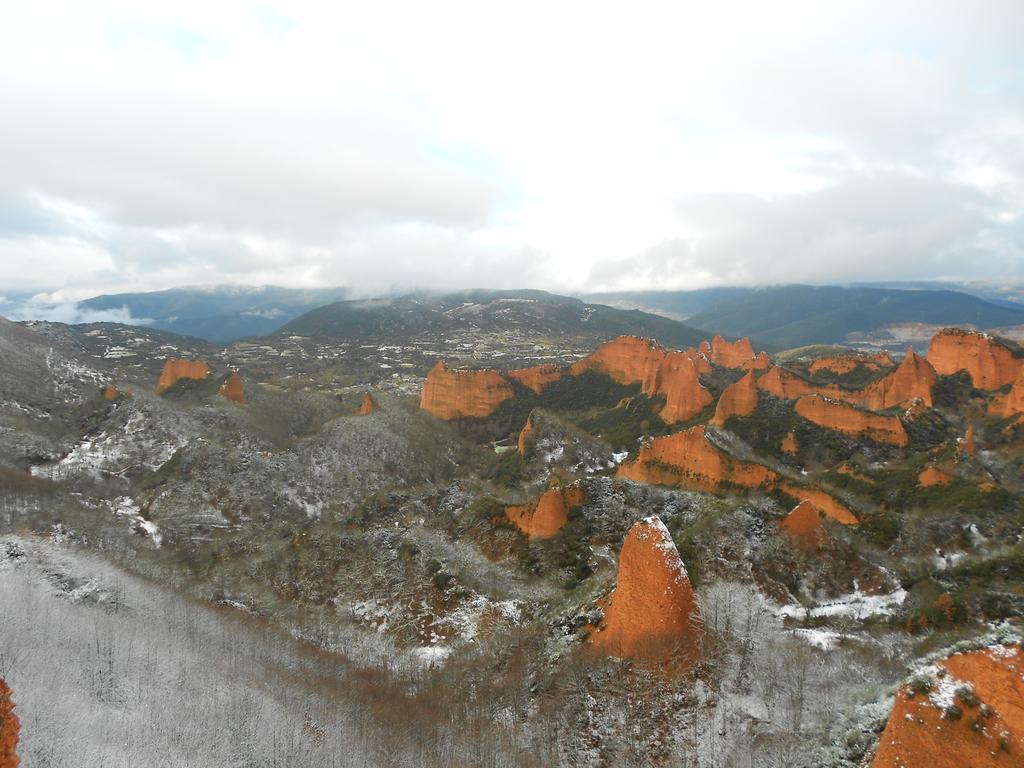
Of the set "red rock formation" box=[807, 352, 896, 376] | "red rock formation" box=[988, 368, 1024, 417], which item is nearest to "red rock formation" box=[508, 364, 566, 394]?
"red rock formation" box=[807, 352, 896, 376]

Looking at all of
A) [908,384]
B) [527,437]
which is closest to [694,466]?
[527,437]

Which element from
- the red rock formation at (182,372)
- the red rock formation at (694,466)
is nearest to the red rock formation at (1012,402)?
the red rock formation at (694,466)

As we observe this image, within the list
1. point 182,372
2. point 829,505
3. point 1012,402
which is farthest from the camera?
point 182,372

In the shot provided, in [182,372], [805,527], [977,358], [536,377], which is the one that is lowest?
[805,527]

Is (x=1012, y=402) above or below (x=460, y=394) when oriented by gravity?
above

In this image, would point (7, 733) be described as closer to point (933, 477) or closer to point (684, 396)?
point (933, 477)

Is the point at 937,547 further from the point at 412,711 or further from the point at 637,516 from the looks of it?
the point at 412,711

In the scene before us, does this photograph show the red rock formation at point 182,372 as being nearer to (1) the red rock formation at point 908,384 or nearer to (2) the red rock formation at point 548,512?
(2) the red rock formation at point 548,512
